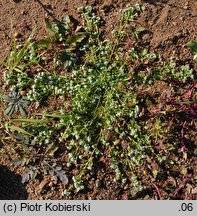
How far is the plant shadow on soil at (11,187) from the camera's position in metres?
5.21

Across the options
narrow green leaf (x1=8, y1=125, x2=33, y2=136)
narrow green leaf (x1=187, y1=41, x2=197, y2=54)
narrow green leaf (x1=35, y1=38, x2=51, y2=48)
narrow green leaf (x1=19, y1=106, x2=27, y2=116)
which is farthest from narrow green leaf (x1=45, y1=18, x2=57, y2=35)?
narrow green leaf (x1=187, y1=41, x2=197, y2=54)

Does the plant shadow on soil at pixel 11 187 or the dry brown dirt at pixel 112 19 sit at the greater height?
the dry brown dirt at pixel 112 19

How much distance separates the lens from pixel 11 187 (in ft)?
17.2

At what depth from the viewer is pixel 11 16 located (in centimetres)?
547

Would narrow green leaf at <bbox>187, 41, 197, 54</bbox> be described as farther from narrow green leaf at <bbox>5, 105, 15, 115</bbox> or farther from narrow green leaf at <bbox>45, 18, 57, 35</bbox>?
narrow green leaf at <bbox>5, 105, 15, 115</bbox>

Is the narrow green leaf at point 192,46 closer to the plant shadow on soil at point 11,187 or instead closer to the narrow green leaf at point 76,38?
the narrow green leaf at point 76,38

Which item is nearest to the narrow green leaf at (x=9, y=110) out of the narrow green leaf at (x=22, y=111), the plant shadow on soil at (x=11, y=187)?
the narrow green leaf at (x=22, y=111)

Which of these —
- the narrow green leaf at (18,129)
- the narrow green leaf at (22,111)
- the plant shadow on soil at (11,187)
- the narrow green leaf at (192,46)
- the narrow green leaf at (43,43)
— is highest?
the narrow green leaf at (43,43)

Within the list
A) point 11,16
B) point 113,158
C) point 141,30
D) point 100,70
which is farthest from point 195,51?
point 11,16

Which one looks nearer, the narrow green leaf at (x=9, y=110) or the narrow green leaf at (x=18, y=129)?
the narrow green leaf at (x=18, y=129)

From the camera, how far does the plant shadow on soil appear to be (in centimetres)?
521

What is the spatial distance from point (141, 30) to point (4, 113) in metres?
1.48

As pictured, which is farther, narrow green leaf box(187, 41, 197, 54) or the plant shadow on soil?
narrow green leaf box(187, 41, 197, 54)

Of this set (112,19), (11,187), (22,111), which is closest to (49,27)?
(112,19)
